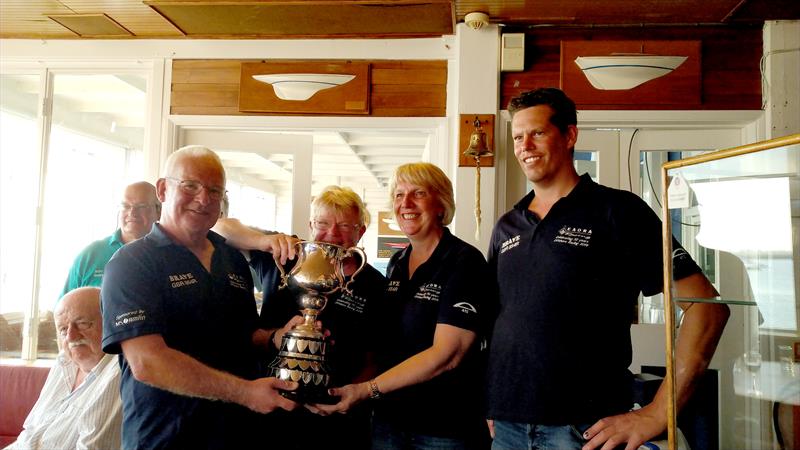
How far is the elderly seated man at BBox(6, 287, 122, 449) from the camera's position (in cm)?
188

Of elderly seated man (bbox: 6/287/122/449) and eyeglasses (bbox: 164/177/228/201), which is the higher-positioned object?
eyeglasses (bbox: 164/177/228/201)

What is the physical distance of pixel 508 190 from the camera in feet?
10.7

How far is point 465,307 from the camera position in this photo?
1.53 m

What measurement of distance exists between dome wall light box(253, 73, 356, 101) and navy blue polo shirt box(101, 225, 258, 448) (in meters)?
1.94

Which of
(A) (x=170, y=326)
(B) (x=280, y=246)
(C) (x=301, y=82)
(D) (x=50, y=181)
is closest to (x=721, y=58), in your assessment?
(C) (x=301, y=82)

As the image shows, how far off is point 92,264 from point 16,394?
675mm

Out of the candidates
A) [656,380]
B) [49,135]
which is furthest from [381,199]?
[656,380]

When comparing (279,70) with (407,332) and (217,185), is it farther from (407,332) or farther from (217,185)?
(407,332)

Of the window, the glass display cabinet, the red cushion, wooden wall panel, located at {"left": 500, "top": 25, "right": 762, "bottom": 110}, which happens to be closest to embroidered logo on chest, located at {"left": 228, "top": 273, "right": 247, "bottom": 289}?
the glass display cabinet

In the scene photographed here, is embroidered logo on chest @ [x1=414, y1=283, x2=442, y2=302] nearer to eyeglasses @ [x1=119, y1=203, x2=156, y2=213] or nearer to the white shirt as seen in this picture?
the white shirt

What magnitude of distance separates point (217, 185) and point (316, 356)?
528 millimetres

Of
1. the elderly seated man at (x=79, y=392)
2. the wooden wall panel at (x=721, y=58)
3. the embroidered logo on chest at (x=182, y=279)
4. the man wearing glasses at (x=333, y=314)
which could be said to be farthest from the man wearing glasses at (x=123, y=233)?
the wooden wall panel at (x=721, y=58)

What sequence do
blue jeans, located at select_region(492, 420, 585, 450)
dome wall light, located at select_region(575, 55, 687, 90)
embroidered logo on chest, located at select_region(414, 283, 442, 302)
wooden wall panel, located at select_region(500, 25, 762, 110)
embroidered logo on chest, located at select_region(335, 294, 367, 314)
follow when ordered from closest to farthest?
1. blue jeans, located at select_region(492, 420, 585, 450)
2. embroidered logo on chest, located at select_region(414, 283, 442, 302)
3. embroidered logo on chest, located at select_region(335, 294, 367, 314)
4. dome wall light, located at select_region(575, 55, 687, 90)
5. wooden wall panel, located at select_region(500, 25, 762, 110)

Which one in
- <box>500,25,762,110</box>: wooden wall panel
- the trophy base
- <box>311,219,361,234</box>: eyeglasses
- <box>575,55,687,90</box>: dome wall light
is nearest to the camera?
the trophy base
